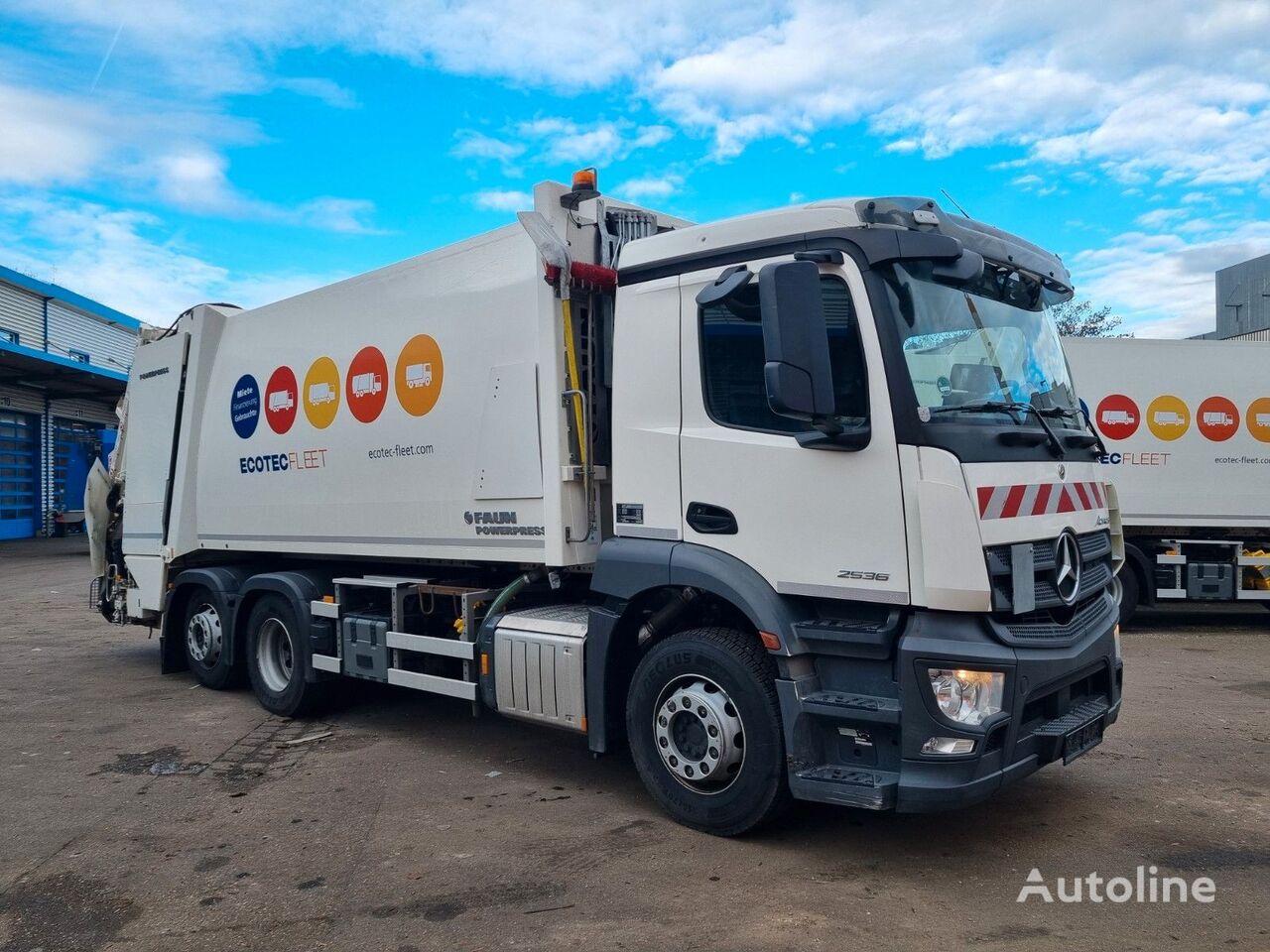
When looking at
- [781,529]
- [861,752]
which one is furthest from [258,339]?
[861,752]

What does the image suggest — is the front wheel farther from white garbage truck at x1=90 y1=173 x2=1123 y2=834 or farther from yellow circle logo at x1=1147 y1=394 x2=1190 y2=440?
yellow circle logo at x1=1147 y1=394 x2=1190 y2=440

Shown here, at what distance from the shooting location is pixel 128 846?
479 cm

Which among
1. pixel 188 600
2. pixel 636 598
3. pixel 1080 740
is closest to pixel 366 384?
pixel 636 598

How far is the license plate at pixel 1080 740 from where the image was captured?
14.1 ft

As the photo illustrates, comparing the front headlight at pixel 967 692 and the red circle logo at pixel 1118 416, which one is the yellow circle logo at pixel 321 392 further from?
the red circle logo at pixel 1118 416

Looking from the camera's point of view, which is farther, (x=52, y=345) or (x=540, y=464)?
(x=52, y=345)

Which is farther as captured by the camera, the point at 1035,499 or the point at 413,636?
the point at 413,636

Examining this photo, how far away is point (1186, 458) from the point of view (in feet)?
35.5

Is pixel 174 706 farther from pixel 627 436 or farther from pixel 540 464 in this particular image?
pixel 627 436

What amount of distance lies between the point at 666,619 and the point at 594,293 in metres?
1.94

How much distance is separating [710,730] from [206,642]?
558 cm

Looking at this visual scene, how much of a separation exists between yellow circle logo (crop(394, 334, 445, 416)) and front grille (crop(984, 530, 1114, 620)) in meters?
3.55

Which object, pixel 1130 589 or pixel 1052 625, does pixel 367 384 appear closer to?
pixel 1052 625

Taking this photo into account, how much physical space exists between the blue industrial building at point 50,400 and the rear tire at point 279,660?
18.0 m
